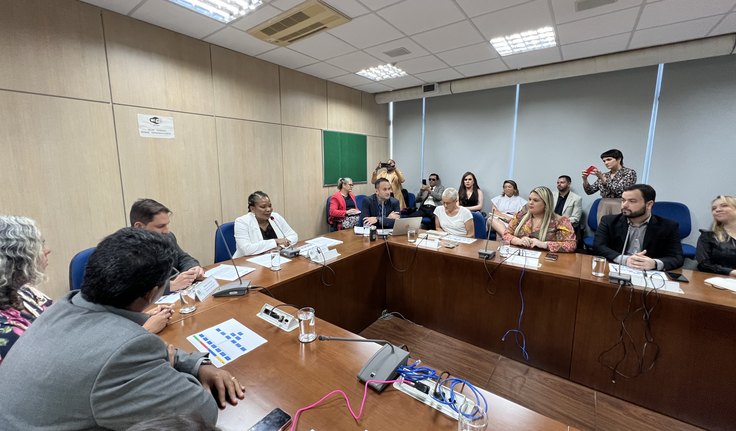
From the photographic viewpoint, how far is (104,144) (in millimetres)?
2693

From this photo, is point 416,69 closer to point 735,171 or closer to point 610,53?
point 610,53

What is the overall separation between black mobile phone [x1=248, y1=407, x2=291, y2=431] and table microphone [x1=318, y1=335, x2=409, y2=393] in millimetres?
268

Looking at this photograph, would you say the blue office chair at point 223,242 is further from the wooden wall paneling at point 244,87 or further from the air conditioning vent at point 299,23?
the air conditioning vent at point 299,23

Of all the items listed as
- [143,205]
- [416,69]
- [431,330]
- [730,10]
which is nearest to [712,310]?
[431,330]

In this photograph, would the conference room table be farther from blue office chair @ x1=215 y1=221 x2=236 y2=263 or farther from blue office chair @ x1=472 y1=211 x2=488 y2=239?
blue office chair @ x1=472 y1=211 x2=488 y2=239

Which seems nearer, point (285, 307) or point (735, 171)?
point (285, 307)

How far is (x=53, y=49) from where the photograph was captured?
7.75ft

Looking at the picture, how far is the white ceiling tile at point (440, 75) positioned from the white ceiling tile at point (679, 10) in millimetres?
2126

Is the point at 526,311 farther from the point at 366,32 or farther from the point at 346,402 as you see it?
the point at 366,32

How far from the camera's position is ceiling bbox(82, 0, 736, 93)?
256 centimetres

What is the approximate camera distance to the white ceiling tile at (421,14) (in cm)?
256

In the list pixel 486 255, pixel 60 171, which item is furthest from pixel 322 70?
pixel 486 255

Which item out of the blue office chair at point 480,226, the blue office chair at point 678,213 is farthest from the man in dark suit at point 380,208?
the blue office chair at point 678,213

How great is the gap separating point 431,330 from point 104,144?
136 inches
